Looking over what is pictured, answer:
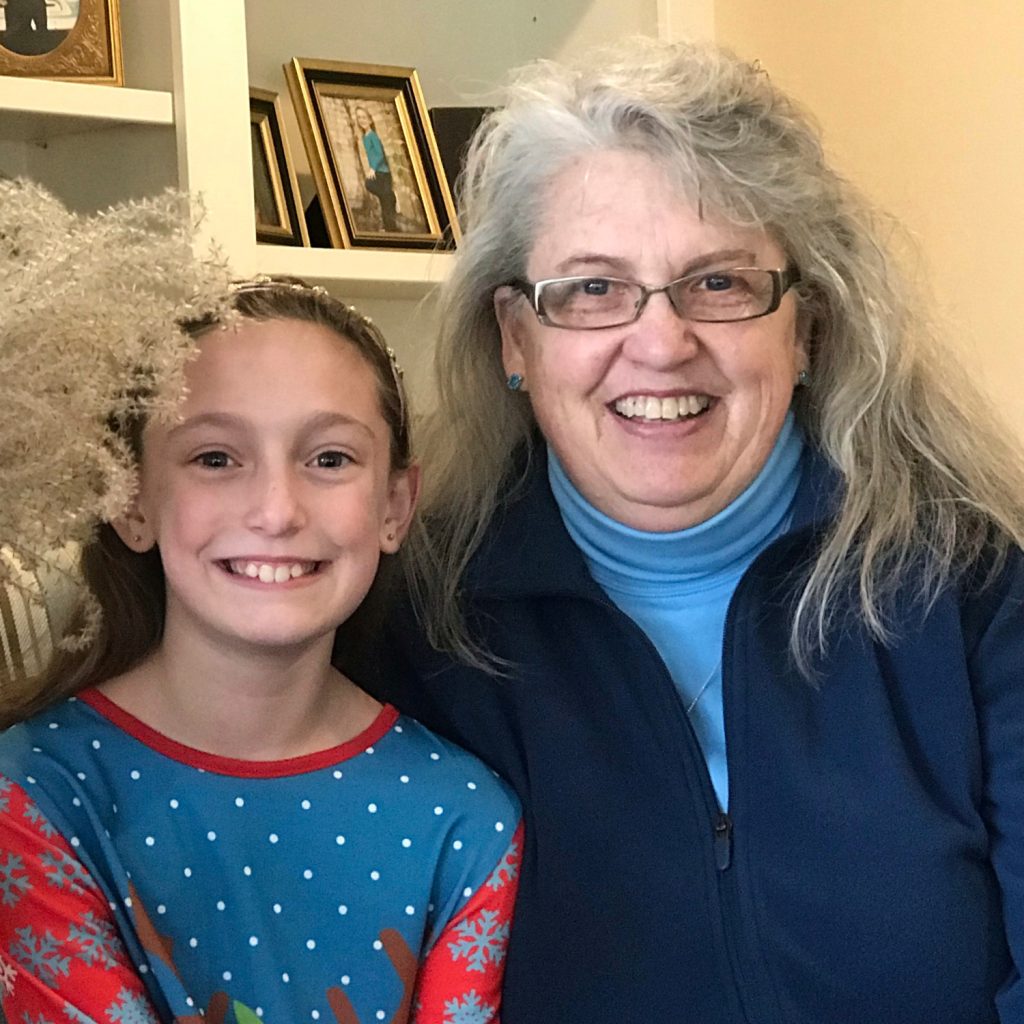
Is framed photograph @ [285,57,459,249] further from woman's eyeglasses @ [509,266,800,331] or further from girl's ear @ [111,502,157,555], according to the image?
girl's ear @ [111,502,157,555]

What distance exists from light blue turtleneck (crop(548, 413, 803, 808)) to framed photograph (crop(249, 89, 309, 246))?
73 centimetres

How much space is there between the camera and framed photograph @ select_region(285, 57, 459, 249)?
1.99 metres

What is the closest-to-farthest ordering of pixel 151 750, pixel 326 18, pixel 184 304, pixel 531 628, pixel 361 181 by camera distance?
pixel 184 304 → pixel 151 750 → pixel 531 628 → pixel 361 181 → pixel 326 18

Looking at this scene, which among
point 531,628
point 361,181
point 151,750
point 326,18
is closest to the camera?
point 151,750

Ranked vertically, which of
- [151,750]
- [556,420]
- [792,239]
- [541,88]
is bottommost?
[151,750]

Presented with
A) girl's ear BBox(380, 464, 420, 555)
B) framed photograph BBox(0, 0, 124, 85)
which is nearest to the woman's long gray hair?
girl's ear BBox(380, 464, 420, 555)

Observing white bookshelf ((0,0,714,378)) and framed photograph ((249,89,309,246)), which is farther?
framed photograph ((249,89,309,246))

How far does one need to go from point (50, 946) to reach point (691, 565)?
68 cm

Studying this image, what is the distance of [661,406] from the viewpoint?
1377mm

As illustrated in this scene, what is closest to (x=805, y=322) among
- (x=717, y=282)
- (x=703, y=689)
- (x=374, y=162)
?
(x=717, y=282)

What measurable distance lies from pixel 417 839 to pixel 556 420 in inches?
17.2

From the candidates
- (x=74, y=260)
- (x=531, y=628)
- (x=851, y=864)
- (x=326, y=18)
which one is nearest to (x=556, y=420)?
(x=531, y=628)

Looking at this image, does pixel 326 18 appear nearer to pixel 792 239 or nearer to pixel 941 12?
pixel 941 12

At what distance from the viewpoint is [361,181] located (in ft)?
6.63
